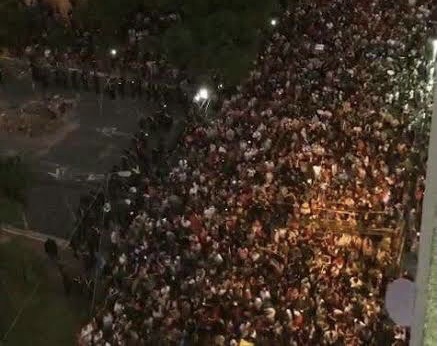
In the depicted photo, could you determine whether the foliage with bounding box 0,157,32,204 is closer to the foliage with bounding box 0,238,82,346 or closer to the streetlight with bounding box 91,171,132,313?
the foliage with bounding box 0,238,82,346

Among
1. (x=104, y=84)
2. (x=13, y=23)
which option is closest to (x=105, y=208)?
(x=104, y=84)

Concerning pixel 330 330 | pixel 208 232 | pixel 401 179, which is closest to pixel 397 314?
pixel 330 330

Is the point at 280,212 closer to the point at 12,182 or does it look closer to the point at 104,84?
the point at 12,182

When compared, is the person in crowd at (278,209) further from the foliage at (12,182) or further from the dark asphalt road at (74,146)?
the foliage at (12,182)

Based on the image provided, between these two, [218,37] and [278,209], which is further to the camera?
[218,37]

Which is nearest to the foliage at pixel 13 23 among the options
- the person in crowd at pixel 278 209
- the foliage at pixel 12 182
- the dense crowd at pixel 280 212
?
the person in crowd at pixel 278 209
